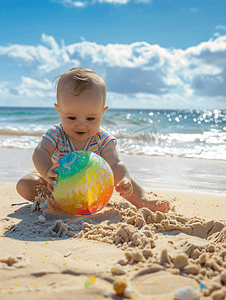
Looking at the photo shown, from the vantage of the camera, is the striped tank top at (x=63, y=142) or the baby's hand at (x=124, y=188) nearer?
the baby's hand at (x=124, y=188)

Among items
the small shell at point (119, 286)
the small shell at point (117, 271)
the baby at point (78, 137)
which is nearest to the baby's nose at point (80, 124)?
the baby at point (78, 137)

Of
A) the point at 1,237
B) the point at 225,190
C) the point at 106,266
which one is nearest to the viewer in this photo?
the point at 106,266

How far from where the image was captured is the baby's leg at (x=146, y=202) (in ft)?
8.87

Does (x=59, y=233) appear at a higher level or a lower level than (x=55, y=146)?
lower

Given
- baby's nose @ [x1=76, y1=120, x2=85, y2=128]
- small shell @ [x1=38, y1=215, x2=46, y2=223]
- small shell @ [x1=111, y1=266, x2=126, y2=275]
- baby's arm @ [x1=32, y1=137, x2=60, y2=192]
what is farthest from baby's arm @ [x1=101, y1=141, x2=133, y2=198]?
small shell @ [x1=111, y1=266, x2=126, y2=275]

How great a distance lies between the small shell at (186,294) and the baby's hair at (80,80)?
1.71 m

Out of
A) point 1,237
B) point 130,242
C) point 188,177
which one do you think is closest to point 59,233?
point 1,237

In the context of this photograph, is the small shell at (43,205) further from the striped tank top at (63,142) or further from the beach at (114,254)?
the striped tank top at (63,142)

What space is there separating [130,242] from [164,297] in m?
0.60

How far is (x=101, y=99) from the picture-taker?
2.61m

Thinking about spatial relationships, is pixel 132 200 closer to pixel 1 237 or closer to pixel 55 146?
pixel 55 146

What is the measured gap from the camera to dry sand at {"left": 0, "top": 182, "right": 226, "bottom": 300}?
1375 mm

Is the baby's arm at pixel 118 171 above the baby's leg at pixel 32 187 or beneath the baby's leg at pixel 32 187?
above

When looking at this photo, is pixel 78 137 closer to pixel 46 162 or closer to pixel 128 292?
pixel 46 162
